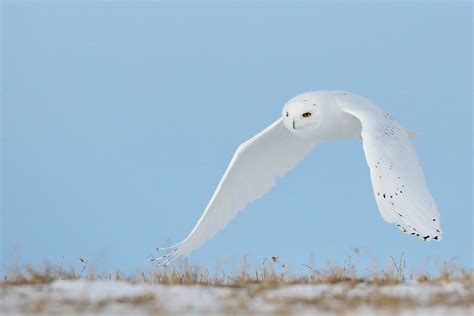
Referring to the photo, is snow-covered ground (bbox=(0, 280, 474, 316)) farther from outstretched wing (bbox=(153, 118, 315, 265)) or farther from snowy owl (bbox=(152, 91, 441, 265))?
outstretched wing (bbox=(153, 118, 315, 265))

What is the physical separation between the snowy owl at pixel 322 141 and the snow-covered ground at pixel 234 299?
59.1 inches

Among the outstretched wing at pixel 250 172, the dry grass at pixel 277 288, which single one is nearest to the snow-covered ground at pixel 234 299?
the dry grass at pixel 277 288

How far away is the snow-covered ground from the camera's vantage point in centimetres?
570

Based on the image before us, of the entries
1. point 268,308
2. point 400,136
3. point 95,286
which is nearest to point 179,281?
point 95,286

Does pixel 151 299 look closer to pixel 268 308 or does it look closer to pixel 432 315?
pixel 268 308

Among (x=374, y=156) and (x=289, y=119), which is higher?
(x=289, y=119)

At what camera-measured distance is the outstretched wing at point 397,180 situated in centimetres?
810

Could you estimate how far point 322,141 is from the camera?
1248cm

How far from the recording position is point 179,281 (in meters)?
7.65

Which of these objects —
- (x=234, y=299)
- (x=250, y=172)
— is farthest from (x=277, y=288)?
(x=250, y=172)

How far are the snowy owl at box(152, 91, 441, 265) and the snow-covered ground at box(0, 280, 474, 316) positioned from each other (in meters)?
1.50

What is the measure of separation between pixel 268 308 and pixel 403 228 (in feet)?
8.61

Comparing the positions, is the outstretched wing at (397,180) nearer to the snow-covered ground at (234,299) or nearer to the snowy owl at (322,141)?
the snowy owl at (322,141)

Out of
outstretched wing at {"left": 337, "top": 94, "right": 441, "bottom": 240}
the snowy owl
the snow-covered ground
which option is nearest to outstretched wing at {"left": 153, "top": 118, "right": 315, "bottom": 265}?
the snowy owl
